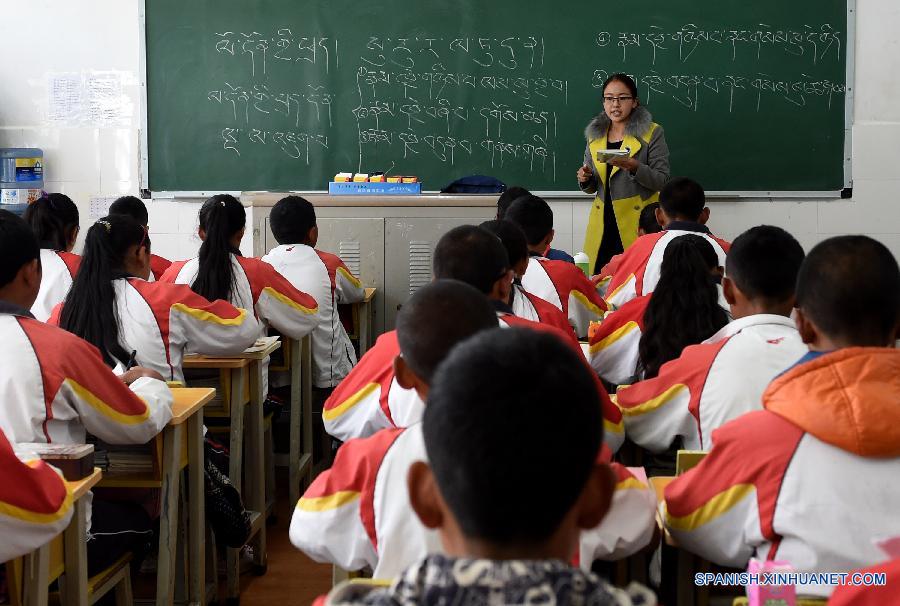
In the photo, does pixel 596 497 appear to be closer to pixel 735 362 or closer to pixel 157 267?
pixel 735 362

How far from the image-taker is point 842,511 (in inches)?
57.7

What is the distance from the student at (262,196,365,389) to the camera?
13.8 ft

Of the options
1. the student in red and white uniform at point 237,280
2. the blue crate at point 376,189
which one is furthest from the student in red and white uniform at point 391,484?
the blue crate at point 376,189

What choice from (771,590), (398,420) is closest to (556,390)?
(771,590)

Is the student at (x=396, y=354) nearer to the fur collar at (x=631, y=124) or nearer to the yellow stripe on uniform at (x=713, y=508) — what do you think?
the yellow stripe on uniform at (x=713, y=508)

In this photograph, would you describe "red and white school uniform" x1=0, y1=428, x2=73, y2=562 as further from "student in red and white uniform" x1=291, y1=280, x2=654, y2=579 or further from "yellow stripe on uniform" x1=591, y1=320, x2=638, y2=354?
"yellow stripe on uniform" x1=591, y1=320, x2=638, y2=354

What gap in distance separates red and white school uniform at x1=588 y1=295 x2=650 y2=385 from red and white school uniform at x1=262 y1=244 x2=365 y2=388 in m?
1.46

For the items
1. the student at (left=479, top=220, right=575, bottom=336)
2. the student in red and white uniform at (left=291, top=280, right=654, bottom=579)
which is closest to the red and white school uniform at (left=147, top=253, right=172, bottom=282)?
the student at (left=479, top=220, right=575, bottom=336)

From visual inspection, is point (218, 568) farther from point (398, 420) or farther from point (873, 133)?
point (873, 133)

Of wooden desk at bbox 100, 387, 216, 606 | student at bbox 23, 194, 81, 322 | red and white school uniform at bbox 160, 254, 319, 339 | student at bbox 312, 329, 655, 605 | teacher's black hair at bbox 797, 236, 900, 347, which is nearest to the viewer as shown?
student at bbox 312, 329, 655, 605

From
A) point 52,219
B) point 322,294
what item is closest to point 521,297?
point 322,294

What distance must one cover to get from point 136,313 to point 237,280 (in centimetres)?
79

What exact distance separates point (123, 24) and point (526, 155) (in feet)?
8.24

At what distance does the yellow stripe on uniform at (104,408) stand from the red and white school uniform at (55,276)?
1563 millimetres
